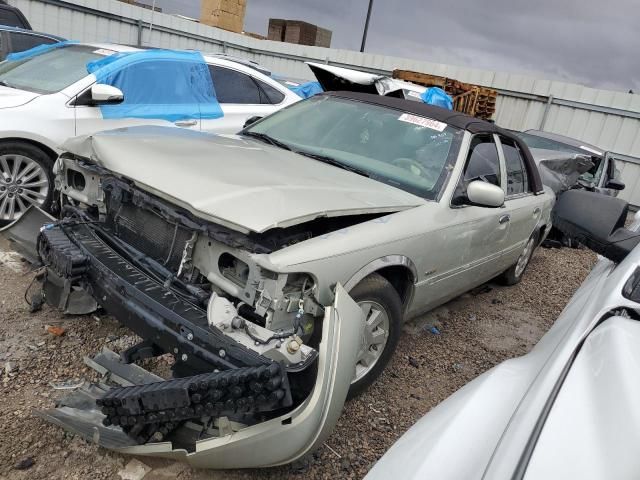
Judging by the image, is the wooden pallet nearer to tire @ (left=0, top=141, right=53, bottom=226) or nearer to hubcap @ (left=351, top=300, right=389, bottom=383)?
tire @ (left=0, top=141, right=53, bottom=226)

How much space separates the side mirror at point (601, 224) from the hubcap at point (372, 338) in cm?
107

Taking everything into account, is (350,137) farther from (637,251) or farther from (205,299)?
(637,251)

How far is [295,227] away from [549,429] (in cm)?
156

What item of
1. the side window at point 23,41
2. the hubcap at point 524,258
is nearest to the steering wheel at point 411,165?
the hubcap at point 524,258

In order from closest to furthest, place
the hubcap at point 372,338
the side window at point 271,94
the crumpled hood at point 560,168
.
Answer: the hubcap at point 372,338
the side window at point 271,94
the crumpled hood at point 560,168

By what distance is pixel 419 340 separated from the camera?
153 inches

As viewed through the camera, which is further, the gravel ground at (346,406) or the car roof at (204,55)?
the car roof at (204,55)

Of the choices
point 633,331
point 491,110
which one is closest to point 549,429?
point 633,331

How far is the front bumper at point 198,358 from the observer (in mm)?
1896

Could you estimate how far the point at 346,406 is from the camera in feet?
9.37

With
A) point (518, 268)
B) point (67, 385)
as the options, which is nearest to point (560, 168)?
point (518, 268)

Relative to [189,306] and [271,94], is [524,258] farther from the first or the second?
[189,306]

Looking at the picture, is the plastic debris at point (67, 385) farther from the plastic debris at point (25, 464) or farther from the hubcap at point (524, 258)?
the hubcap at point (524, 258)

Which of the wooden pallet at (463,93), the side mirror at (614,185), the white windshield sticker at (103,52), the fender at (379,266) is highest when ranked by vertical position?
the wooden pallet at (463,93)
